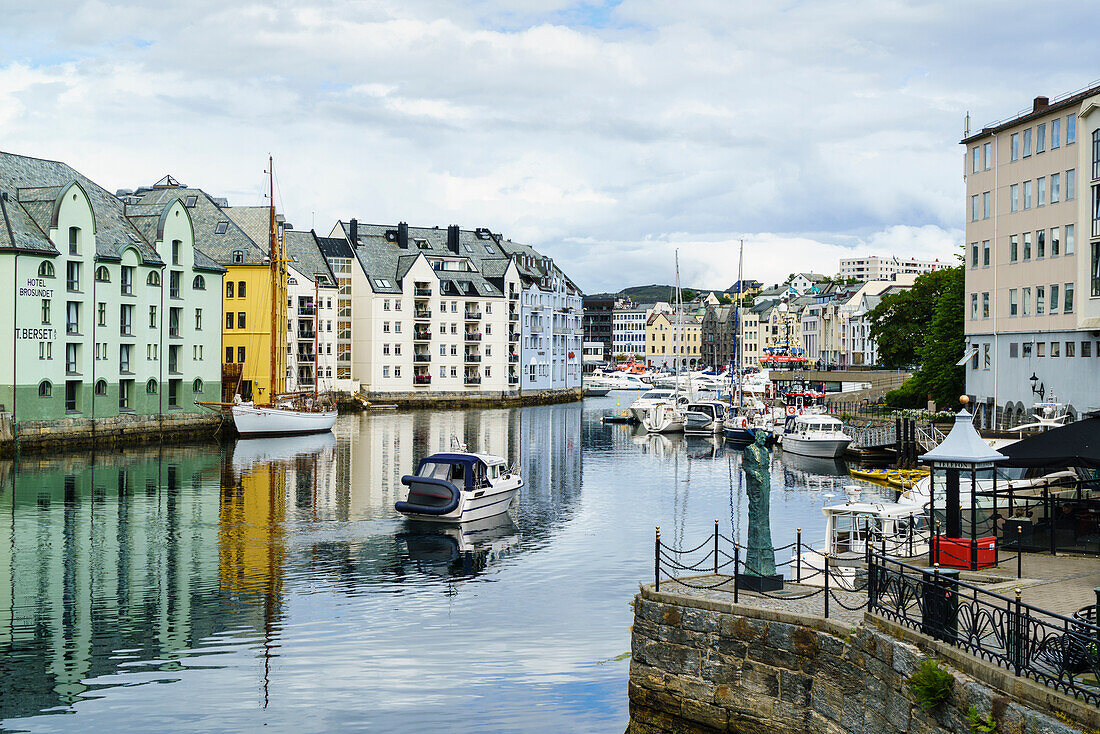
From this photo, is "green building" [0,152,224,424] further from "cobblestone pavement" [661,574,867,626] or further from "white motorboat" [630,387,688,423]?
"cobblestone pavement" [661,574,867,626]

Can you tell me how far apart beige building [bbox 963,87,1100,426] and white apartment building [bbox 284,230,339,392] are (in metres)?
74.3

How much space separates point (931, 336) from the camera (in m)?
91.1

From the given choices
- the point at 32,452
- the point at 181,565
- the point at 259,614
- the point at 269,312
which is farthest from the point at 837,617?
the point at 269,312

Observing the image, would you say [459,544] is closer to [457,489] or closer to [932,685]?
[457,489]

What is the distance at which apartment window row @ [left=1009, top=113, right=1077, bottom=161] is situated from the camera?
61375mm

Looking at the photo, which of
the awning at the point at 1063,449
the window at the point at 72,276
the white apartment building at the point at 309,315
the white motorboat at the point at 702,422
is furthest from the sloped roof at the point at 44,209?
the awning at the point at 1063,449

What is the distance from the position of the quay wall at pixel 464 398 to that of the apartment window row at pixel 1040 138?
80228 millimetres

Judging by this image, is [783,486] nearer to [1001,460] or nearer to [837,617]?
[1001,460]

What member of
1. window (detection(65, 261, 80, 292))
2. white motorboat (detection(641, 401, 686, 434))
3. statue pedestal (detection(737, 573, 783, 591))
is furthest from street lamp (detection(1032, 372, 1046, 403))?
→ window (detection(65, 261, 80, 292))

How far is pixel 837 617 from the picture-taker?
17781 mm

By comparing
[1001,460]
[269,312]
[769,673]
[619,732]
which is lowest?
[619,732]

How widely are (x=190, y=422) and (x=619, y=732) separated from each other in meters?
70.4

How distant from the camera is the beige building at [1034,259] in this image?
57.8 metres

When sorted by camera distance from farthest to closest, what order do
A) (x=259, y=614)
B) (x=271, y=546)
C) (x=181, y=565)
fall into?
(x=271, y=546), (x=181, y=565), (x=259, y=614)
